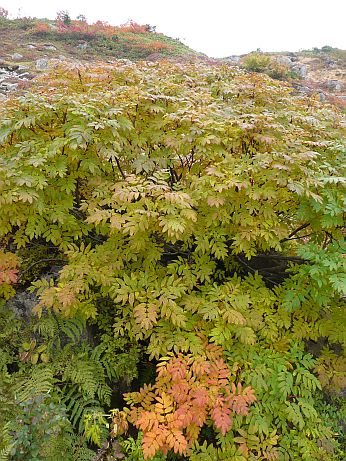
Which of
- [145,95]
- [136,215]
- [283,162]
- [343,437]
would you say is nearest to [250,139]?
[283,162]

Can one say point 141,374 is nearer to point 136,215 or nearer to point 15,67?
point 136,215

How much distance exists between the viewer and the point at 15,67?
17641mm

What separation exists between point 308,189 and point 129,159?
149cm

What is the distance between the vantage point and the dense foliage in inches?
111

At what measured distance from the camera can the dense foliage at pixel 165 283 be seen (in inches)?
111

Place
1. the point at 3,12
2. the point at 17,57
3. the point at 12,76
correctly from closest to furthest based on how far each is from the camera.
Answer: the point at 12,76 < the point at 17,57 < the point at 3,12

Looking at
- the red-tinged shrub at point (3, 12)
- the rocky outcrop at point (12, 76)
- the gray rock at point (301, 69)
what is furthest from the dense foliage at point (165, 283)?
the red-tinged shrub at point (3, 12)

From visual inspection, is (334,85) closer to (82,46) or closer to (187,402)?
(82,46)

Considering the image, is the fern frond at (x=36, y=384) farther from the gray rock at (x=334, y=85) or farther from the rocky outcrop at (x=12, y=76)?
the gray rock at (x=334, y=85)

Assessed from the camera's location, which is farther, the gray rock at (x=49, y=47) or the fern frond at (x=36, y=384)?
the gray rock at (x=49, y=47)

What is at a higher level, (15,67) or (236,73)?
(236,73)

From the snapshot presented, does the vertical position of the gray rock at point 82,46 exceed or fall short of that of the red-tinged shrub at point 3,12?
it falls short

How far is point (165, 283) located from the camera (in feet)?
10.1

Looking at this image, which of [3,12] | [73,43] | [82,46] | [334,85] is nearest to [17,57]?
[82,46]
